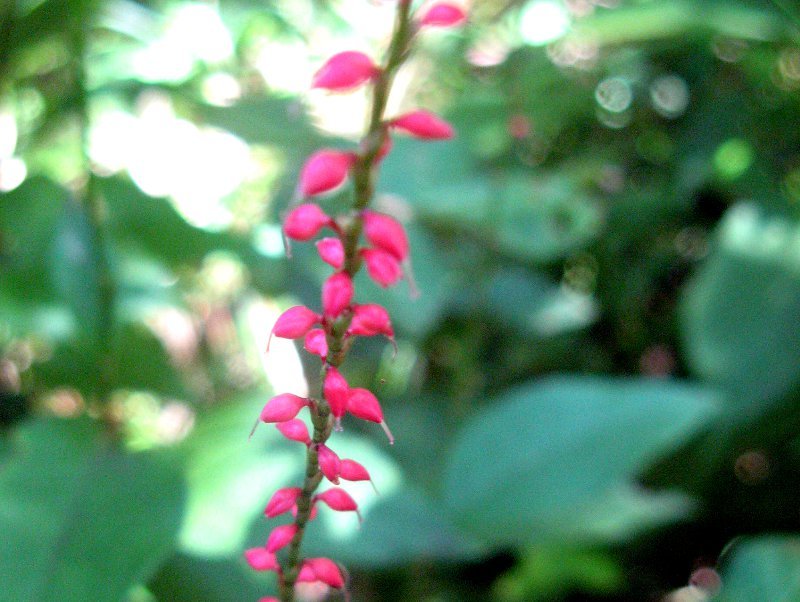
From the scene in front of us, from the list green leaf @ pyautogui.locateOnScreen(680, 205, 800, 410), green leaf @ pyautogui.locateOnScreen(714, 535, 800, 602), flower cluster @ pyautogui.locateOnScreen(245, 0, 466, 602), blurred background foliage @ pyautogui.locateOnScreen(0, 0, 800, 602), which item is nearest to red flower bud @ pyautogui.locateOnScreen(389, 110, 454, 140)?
flower cluster @ pyautogui.locateOnScreen(245, 0, 466, 602)

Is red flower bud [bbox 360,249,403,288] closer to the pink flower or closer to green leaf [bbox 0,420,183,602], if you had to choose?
the pink flower

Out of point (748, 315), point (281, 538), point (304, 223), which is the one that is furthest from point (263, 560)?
point (748, 315)

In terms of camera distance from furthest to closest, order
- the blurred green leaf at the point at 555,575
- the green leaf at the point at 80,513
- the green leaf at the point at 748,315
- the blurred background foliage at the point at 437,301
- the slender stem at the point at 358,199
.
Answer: the green leaf at the point at 748,315
the blurred green leaf at the point at 555,575
the blurred background foliage at the point at 437,301
the green leaf at the point at 80,513
the slender stem at the point at 358,199

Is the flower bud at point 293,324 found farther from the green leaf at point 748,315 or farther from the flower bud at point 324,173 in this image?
the green leaf at point 748,315

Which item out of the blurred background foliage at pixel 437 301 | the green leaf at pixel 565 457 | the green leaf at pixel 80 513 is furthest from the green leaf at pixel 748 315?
the green leaf at pixel 80 513

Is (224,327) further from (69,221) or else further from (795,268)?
(795,268)

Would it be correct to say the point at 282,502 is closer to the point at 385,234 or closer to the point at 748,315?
the point at 385,234

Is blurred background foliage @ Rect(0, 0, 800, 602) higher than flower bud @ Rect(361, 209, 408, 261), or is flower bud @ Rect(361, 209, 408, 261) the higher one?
blurred background foliage @ Rect(0, 0, 800, 602)
